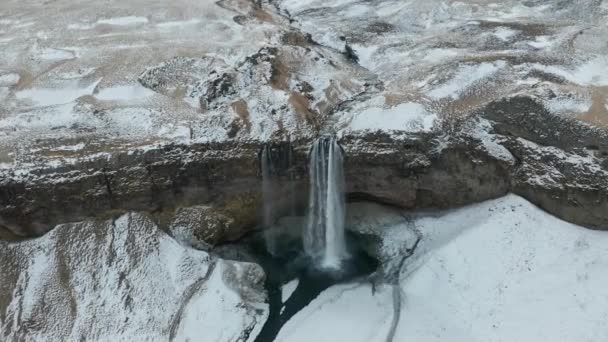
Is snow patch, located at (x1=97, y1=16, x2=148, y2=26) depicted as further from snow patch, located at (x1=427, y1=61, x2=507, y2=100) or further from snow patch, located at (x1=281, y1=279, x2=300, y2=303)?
snow patch, located at (x1=281, y1=279, x2=300, y2=303)

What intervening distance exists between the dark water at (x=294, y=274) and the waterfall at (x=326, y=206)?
425 millimetres

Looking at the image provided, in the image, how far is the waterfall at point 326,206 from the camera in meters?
16.2

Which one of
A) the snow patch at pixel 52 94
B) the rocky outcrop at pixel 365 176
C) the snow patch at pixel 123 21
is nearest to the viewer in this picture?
the rocky outcrop at pixel 365 176

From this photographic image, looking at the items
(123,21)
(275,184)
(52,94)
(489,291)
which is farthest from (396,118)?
(123,21)

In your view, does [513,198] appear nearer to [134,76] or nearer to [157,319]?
[157,319]

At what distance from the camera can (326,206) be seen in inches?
664

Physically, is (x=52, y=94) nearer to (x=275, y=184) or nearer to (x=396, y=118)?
(x=275, y=184)

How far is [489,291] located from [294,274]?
6207mm

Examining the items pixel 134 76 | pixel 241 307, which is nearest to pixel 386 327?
pixel 241 307

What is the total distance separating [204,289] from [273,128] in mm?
5680

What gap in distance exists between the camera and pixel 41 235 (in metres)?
15.2

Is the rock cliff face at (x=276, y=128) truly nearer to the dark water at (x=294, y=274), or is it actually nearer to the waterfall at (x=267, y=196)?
the waterfall at (x=267, y=196)

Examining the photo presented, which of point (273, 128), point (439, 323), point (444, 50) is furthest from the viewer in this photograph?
point (444, 50)

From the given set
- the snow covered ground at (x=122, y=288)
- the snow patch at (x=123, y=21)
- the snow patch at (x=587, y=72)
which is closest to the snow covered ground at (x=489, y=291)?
the snow covered ground at (x=122, y=288)
